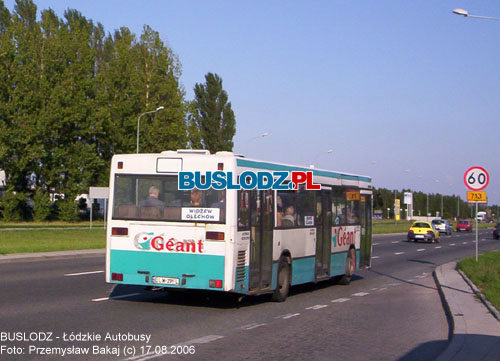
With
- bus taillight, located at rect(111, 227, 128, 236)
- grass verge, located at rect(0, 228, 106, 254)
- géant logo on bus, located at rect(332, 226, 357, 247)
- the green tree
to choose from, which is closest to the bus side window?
bus taillight, located at rect(111, 227, 128, 236)

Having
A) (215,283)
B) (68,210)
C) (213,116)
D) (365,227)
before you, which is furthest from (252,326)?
(213,116)

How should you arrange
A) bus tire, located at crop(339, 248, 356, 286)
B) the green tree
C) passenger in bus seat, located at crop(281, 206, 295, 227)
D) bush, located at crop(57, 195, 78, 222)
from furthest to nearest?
the green tree, bush, located at crop(57, 195, 78, 222), bus tire, located at crop(339, 248, 356, 286), passenger in bus seat, located at crop(281, 206, 295, 227)

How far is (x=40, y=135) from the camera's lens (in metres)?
59.4

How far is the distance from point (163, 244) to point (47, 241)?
21746 millimetres

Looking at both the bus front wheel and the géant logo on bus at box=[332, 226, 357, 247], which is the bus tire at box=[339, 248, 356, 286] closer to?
the géant logo on bus at box=[332, 226, 357, 247]

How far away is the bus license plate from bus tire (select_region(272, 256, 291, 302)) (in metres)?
2.46

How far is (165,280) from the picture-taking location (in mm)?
12758

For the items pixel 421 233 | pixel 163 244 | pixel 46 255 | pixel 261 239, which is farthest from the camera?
pixel 421 233

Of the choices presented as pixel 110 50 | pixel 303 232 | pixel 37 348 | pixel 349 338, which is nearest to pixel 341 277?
pixel 303 232

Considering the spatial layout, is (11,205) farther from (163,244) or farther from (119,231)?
(163,244)

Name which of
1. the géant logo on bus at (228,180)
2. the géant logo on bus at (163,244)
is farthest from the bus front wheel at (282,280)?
the géant logo on bus at (163,244)

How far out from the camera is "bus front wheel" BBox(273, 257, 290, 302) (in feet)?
47.5

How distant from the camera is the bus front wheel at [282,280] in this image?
570 inches

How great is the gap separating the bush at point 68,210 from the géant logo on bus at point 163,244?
4994 cm
